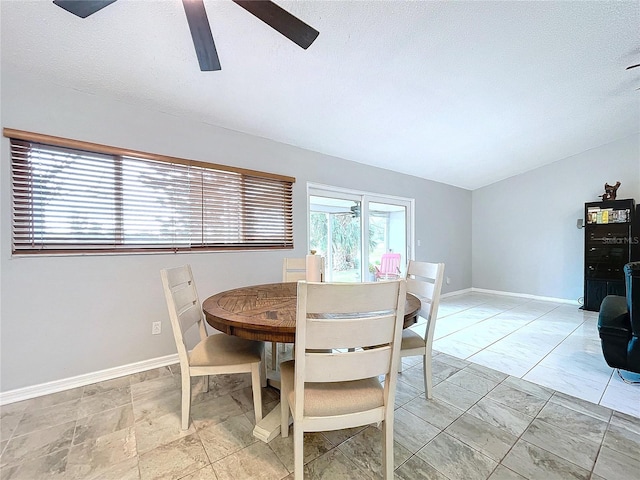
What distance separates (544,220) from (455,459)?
521cm

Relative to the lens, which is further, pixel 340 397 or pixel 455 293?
pixel 455 293

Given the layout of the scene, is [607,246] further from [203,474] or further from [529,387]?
[203,474]

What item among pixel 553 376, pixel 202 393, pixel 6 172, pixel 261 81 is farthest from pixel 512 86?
pixel 6 172

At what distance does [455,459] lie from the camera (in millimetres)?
1373

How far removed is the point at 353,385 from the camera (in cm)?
126

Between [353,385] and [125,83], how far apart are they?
8.74ft

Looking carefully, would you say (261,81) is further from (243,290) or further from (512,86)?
(512,86)

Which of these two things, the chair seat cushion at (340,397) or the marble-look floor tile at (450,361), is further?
the marble-look floor tile at (450,361)

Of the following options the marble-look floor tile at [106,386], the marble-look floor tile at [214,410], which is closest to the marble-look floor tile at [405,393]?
the marble-look floor tile at [214,410]

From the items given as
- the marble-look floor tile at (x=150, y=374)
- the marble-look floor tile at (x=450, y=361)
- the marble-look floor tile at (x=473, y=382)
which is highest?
the marble-look floor tile at (x=473, y=382)

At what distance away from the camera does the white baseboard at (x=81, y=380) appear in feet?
6.29

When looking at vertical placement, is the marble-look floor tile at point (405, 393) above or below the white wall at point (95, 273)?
below

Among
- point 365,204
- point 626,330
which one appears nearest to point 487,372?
point 626,330

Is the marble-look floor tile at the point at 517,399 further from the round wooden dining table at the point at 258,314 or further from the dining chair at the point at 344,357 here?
the dining chair at the point at 344,357
